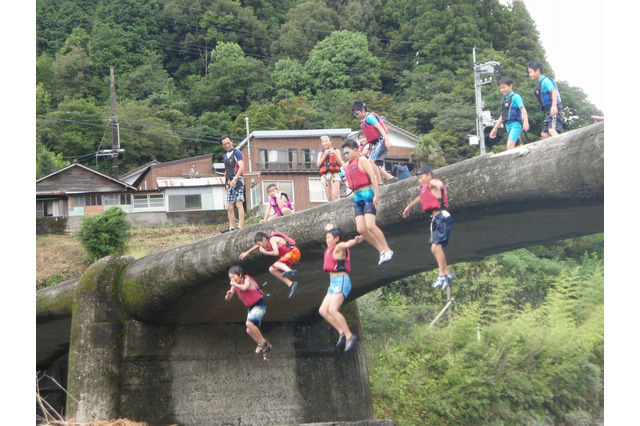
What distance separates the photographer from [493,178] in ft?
35.4

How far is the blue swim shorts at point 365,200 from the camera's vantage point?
1114cm

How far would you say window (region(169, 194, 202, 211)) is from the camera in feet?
146

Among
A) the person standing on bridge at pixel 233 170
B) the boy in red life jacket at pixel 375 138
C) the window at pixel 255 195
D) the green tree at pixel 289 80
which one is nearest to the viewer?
the boy in red life jacket at pixel 375 138

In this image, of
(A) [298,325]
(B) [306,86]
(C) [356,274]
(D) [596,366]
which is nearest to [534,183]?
(C) [356,274]

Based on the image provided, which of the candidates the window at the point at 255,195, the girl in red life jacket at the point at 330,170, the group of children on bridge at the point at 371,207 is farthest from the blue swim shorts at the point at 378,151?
the window at the point at 255,195

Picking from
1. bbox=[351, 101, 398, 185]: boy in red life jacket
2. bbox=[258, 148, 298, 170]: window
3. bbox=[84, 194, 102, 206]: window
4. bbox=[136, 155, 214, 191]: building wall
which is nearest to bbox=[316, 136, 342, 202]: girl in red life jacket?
bbox=[351, 101, 398, 185]: boy in red life jacket

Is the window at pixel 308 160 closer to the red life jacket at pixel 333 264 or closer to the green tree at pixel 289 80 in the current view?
the green tree at pixel 289 80

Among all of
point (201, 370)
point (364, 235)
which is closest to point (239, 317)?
point (201, 370)

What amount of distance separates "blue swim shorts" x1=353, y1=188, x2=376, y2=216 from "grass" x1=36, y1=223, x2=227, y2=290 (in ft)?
69.9

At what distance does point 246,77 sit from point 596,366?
36.0 metres

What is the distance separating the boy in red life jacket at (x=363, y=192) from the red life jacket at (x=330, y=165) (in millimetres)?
3343

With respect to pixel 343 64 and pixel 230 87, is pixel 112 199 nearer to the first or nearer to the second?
pixel 230 87

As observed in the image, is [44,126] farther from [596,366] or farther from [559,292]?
[596,366]

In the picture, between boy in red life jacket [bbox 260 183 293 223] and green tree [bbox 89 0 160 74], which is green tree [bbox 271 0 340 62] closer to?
green tree [bbox 89 0 160 74]
